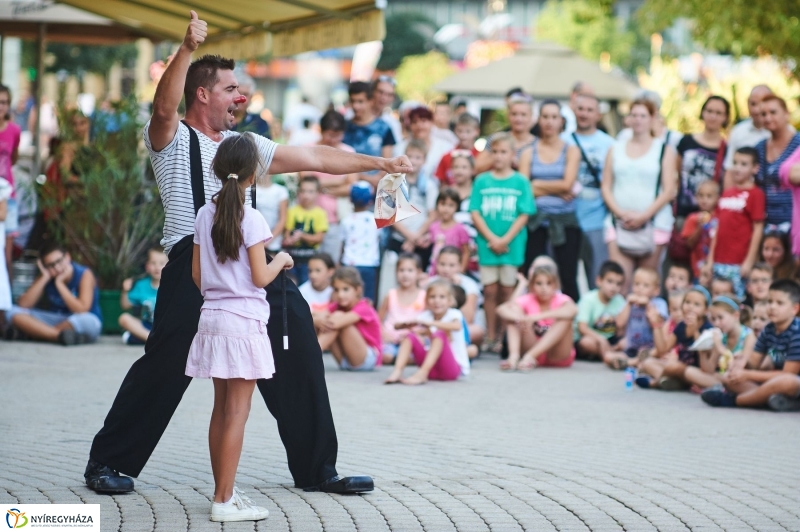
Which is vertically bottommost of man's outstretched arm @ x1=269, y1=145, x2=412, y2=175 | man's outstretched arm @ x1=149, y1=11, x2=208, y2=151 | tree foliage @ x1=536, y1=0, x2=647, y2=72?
man's outstretched arm @ x1=269, y1=145, x2=412, y2=175

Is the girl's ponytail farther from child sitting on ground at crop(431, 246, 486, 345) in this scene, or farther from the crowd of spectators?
child sitting on ground at crop(431, 246, 486, 345)

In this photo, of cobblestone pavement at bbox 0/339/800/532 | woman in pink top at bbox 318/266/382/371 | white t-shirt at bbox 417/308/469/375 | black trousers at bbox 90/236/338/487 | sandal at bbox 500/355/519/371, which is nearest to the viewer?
cobblestone pavement at bbox 0/339/800/532

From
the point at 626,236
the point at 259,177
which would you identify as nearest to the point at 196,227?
the point at 259,177

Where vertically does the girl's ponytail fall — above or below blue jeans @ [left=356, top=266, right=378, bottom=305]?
above

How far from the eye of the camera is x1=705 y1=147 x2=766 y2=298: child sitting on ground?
35.7ft

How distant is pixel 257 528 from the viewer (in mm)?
5129

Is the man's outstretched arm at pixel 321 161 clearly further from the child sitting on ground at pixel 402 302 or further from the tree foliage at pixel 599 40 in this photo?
the tree foliage at pixel 599 40

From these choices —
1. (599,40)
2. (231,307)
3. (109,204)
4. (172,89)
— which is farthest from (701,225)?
(599,40)

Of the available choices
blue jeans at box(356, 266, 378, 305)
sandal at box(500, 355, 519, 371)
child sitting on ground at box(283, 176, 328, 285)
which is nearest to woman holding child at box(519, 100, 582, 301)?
blue jeans at box(356, 266, 378, 305)

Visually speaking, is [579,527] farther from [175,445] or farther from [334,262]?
[334,262]

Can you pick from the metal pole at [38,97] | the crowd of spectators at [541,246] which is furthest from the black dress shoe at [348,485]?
the metal pole at [38,97]

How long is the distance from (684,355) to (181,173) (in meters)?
5.56

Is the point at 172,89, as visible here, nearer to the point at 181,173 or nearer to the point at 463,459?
the point at 181,173

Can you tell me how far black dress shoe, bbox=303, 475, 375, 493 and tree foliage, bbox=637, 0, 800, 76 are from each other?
10.2 metres
